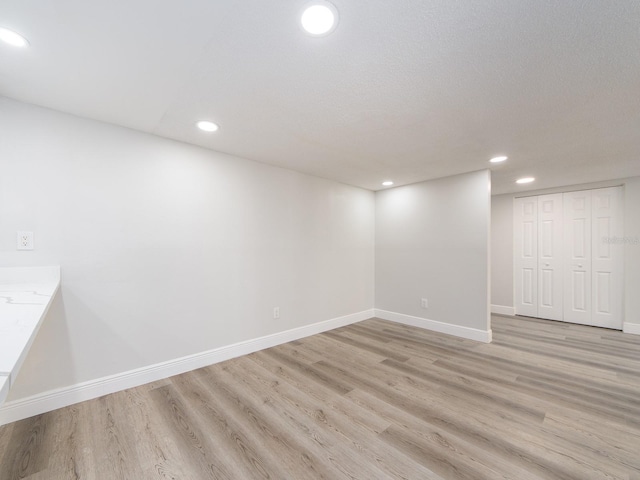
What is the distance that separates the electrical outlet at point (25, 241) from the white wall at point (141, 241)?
0.12 ft

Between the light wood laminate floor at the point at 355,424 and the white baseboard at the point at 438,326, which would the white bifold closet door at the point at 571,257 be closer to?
the light wood laminate floor at the point at 355,424

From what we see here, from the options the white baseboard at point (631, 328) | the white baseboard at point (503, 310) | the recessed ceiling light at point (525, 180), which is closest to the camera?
the white baseboard at point (631, 328)

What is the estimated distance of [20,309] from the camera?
1.27 metres

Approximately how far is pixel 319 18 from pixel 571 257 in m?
5.32

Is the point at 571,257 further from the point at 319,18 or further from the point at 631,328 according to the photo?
the point at 319,18

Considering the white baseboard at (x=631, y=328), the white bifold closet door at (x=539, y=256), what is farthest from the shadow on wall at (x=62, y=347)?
the white baseboard at (x=631, y=328)

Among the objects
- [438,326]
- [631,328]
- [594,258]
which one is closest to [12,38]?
[438,326]

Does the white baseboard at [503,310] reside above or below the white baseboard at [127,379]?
below

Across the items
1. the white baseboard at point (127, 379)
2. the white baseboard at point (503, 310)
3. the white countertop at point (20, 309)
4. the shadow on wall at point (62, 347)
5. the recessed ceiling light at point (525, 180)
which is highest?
the recessed ceiling light at point (525, 180)

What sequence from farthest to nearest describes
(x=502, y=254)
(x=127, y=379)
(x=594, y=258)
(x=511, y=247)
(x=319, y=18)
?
(x=502, y=254)
(x=511, y=247)
(x=594, y=258)
(x=127, y=379)
(x=319, y=18)

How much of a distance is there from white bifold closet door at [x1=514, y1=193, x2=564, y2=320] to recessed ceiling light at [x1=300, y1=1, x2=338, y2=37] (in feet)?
16.7

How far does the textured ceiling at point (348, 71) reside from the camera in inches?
48.3

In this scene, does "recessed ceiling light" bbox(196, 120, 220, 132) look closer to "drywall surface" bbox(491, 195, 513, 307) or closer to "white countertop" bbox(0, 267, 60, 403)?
"white countertop" bbox(0, 267, 60, 403)

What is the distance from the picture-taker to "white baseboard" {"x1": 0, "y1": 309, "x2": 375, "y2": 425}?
1907 mm
